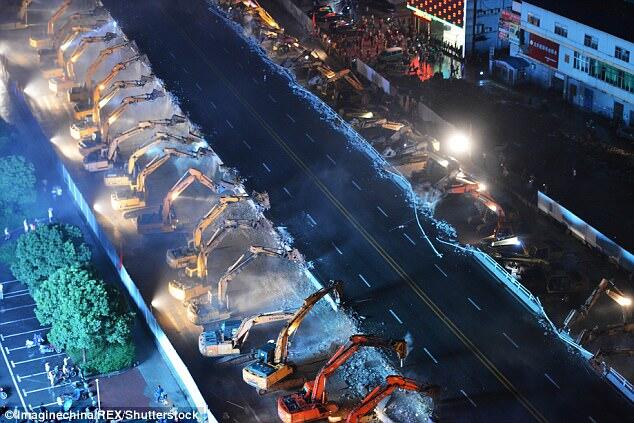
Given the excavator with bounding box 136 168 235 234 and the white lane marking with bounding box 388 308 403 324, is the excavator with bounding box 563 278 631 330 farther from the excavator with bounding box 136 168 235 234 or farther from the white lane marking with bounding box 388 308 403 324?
the excavator with bounding box 136 168 235 234

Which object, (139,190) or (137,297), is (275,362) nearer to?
(137,297)

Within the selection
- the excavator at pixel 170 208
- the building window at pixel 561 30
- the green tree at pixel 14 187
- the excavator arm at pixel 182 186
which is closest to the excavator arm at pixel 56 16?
the green tree at pixel 14 187

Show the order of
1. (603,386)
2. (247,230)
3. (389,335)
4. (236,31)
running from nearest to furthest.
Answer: (603,386), (389,335), (247,230), (236,31)

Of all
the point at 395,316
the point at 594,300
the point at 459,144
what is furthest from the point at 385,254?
the point at 459,144

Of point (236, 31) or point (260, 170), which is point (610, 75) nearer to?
point (260, 170)

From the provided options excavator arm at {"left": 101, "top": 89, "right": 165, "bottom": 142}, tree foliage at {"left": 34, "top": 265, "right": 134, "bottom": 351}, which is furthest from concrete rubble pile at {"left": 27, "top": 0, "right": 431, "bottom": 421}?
tree foliage at {"left": 34, "top": 265, "right": 134, "bottom": 351}

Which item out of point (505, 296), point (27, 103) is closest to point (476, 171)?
point (505, 296)
